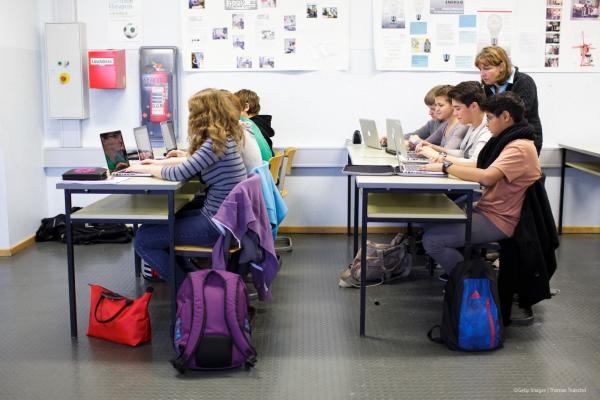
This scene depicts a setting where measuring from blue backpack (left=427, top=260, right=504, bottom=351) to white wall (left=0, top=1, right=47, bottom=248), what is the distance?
11.1ft

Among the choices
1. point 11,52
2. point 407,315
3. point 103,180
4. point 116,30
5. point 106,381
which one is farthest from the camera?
point 116,30

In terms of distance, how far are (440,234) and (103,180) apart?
1662mm

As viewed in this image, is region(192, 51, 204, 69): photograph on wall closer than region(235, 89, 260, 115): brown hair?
No

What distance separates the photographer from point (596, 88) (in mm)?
5688

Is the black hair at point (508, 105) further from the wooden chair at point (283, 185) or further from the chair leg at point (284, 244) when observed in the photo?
the chair leg at point (284, 244)

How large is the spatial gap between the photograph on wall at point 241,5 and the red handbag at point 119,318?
9.79 ft

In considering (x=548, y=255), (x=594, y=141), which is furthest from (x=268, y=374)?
(x=594, y=141)

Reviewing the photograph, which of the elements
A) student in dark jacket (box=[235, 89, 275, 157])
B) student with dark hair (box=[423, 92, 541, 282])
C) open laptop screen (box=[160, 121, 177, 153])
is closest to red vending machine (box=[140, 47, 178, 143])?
student in dark jacket (box=[235, 89, 275, 157])

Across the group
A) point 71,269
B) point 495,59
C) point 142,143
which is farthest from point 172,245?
point 495,59

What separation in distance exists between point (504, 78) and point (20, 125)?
11.5ft

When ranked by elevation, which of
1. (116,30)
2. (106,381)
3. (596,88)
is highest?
(116,30)

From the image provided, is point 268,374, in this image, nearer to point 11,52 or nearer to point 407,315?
point 407,315

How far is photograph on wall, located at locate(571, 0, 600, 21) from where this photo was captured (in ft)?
18.3

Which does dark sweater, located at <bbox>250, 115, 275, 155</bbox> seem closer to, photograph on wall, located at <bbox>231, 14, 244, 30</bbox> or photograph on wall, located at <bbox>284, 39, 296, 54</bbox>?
photograph on wall, located at <bbox>284, 39, 296, 54</bbox>
